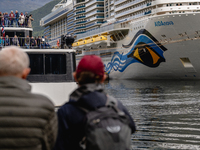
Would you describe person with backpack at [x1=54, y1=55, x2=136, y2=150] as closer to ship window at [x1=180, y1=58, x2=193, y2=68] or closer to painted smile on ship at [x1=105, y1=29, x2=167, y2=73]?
ship window at [x1=180, y1=58, x2=193, y2=68]

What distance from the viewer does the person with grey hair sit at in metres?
2.22

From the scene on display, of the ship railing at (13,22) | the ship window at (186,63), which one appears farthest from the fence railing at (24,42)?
the ship window at (186,63)

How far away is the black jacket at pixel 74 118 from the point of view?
2373 mm

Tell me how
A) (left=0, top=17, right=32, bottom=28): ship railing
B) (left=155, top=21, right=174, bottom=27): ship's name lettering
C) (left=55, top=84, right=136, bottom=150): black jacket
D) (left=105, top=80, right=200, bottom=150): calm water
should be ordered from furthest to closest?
(left=155, top=21, right=174, bottom=27): ship's name lettering
(left=0, top=17, right=32, bottom=28): ship railing
(left=105, top=80, right=200, bottom=150): calm water
(left=55, top=84, right=136, bottom=150): black jacket

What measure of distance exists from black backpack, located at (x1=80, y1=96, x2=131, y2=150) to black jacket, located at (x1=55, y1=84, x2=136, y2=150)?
0.18 feet

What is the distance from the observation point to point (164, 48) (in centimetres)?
3192

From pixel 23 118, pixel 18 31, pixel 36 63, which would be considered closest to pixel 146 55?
pixel 18 31

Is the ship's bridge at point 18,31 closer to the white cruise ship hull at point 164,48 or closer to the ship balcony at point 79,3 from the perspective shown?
the white cruise ship hull at point 164,48

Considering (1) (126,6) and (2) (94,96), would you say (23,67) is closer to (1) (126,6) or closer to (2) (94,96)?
(2) (94,96)

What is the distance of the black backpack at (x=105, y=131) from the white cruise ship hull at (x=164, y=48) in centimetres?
2833

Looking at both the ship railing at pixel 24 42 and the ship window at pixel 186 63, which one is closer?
the ship railing at pixel 24 42

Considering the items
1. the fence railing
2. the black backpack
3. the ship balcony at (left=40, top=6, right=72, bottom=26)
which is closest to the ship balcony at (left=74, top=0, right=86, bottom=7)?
the ship balcony at (left=40, top=6, right=72, bottom=26)

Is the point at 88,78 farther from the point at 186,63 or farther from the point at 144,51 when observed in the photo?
the point at 144,51

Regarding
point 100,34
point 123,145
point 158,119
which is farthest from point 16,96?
point 100,34
